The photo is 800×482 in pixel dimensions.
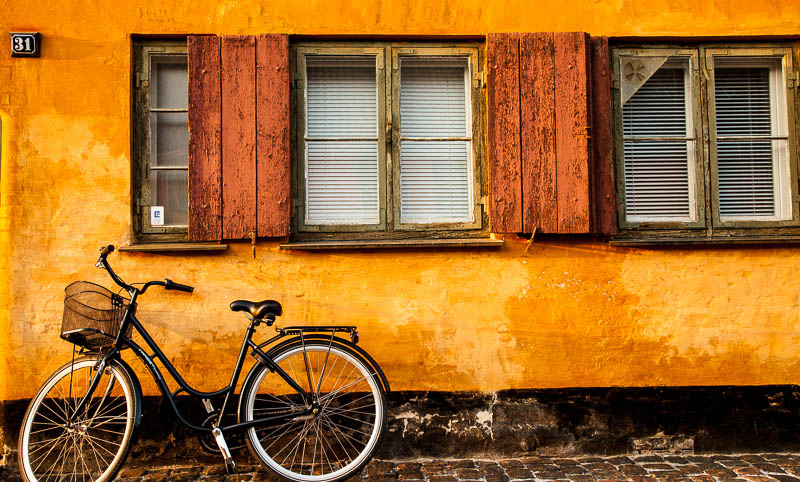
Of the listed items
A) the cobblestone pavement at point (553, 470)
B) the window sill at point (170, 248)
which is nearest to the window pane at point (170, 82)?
the window sill at point (170, 248)

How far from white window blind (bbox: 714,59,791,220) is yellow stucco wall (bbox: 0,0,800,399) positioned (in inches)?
13.3

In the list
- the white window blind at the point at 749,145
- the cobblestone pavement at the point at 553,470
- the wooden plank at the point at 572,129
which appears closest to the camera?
the cobblestone pavement at the point at 553,470

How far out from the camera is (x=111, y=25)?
14.9 ft

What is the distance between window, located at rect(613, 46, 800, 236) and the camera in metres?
4.79

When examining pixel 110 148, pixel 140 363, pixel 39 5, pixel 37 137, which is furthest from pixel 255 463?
pixel 39 5

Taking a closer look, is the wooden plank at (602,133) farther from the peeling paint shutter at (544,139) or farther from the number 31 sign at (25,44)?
the number 31 sign at (25,44)

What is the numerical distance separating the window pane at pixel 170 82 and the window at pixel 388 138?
0.79 m

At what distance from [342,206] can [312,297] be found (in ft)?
2.22

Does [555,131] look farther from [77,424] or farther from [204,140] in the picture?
[77,424]

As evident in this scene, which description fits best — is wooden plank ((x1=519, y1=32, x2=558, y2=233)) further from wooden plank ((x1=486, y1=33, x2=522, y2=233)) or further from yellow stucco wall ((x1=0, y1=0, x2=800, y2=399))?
yellow stucco wall ((x1=0, y1=0, x2=800, y2=399))

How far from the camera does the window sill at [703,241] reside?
459 cm

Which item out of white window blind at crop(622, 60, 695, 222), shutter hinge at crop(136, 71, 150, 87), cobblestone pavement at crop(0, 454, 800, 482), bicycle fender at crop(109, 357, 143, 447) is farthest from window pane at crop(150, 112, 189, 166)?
white window blind at crop(622, 60, 695, 222)

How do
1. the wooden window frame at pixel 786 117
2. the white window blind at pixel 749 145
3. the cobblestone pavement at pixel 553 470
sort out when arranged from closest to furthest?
the cobblestone pavement at pixel 553 470 < the wooden window frame at pixel 786 117 < the white window blind at pixel 749 145

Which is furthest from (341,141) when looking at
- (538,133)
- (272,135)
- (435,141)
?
(538,133)
